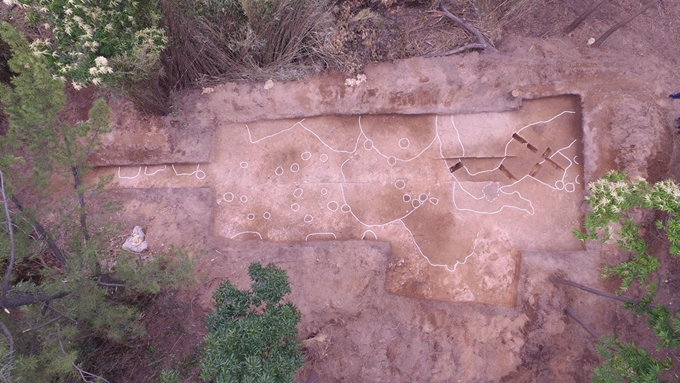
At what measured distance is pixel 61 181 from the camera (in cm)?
590

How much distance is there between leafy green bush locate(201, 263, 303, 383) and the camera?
3207 millimetres

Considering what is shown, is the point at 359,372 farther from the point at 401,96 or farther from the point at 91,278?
the point at 401,96

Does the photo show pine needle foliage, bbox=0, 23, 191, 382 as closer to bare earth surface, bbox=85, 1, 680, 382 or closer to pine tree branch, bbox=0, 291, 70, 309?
pine tree branch, bbox=0, 291, 70, 309

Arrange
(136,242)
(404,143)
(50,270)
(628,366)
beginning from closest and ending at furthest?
(628,366) < (50,270) < (136,242) < (404,143)

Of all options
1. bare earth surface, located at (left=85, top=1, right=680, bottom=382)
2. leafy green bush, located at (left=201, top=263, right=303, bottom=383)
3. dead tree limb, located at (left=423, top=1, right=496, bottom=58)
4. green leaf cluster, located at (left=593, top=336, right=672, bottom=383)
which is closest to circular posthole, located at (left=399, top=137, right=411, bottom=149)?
bare earth surface, located at (left=85, top=1, right=680, bottom=382)

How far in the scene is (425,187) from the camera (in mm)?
6184

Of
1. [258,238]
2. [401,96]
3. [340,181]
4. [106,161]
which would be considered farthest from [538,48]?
[106,161]

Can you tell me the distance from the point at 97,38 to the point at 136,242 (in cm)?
275

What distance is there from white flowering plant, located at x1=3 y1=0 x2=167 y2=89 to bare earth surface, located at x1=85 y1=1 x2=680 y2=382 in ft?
4.07

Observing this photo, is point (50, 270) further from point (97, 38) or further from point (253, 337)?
point (253, 337)

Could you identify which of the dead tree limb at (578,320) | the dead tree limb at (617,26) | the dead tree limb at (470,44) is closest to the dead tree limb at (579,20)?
the dead tree limb at (617,26)

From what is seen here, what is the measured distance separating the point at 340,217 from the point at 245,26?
10.2 ft

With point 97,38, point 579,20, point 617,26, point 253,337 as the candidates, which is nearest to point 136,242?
point 97,38

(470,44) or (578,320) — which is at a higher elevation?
(470,44)
